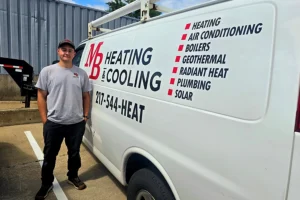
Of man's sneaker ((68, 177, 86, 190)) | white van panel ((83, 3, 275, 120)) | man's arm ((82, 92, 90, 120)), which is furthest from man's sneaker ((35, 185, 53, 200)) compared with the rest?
white van panel ((83, 3, 275, 120))

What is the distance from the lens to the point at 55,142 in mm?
3000

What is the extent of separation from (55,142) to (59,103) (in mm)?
478

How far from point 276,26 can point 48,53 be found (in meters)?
9.65

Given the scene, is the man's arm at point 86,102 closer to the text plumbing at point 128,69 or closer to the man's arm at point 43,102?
the text plumbing at point 128,69

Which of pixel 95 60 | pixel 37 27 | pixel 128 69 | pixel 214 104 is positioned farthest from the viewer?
pixel 37 27

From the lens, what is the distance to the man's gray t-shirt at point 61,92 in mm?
2908

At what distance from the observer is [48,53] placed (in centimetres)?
967

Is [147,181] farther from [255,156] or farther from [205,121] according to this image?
[255,156]

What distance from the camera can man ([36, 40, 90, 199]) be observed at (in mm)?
2916

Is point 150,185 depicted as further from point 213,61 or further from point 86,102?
Answer: point 86,102

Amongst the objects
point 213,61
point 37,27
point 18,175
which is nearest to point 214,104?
point 213,61

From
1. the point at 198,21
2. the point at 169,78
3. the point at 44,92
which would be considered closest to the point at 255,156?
the point at 169,78

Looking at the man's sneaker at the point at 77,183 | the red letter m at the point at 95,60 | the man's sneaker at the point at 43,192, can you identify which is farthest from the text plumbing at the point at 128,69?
the man's sneaker at the point at 43,192

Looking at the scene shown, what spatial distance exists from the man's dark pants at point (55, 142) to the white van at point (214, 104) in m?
0.83
